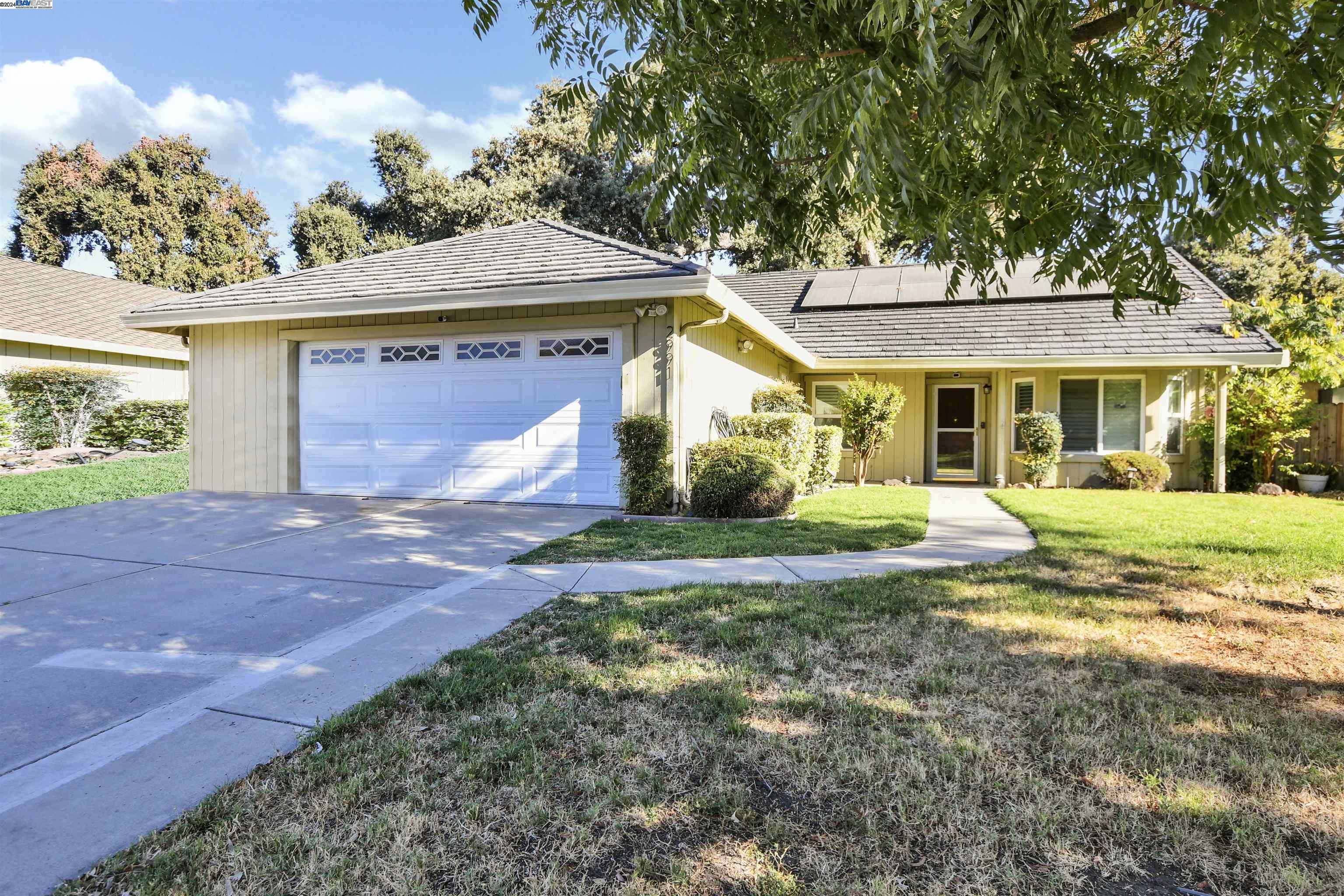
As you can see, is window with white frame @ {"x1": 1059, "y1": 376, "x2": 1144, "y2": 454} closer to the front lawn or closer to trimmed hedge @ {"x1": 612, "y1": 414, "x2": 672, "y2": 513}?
trimmed hedge @ {"x1": 612, "y1": 414, "x2": 672, "y2": 513}

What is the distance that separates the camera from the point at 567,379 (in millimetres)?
9281

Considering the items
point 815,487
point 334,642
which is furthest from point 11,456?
point 815,487

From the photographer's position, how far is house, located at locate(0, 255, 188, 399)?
48.6 ft

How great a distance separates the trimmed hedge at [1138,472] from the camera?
12.4 meters

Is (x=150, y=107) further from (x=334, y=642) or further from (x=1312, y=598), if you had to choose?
(x=1312, y=598)

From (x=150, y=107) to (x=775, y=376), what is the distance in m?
32.1

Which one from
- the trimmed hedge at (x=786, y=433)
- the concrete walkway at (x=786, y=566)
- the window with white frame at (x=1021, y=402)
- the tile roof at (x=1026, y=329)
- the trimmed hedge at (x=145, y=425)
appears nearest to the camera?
the concrete walkway at (x=786, y=566)

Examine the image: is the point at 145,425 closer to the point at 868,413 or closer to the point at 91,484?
the point at 91,484

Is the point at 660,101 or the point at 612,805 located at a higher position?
the point at 660,101

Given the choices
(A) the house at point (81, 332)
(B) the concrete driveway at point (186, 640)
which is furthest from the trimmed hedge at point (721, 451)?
(A) the house at point (81, 332)

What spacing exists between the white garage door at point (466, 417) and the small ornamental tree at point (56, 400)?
8125 millimetres

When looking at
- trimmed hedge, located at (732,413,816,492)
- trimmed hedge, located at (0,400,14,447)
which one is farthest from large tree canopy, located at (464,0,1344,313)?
trimmed hedge, located at (0,400,14,447)

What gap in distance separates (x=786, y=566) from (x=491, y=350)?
571cm

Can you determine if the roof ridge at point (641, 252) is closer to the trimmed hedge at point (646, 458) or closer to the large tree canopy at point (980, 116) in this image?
the trimmed hedge at point (646, 458)
